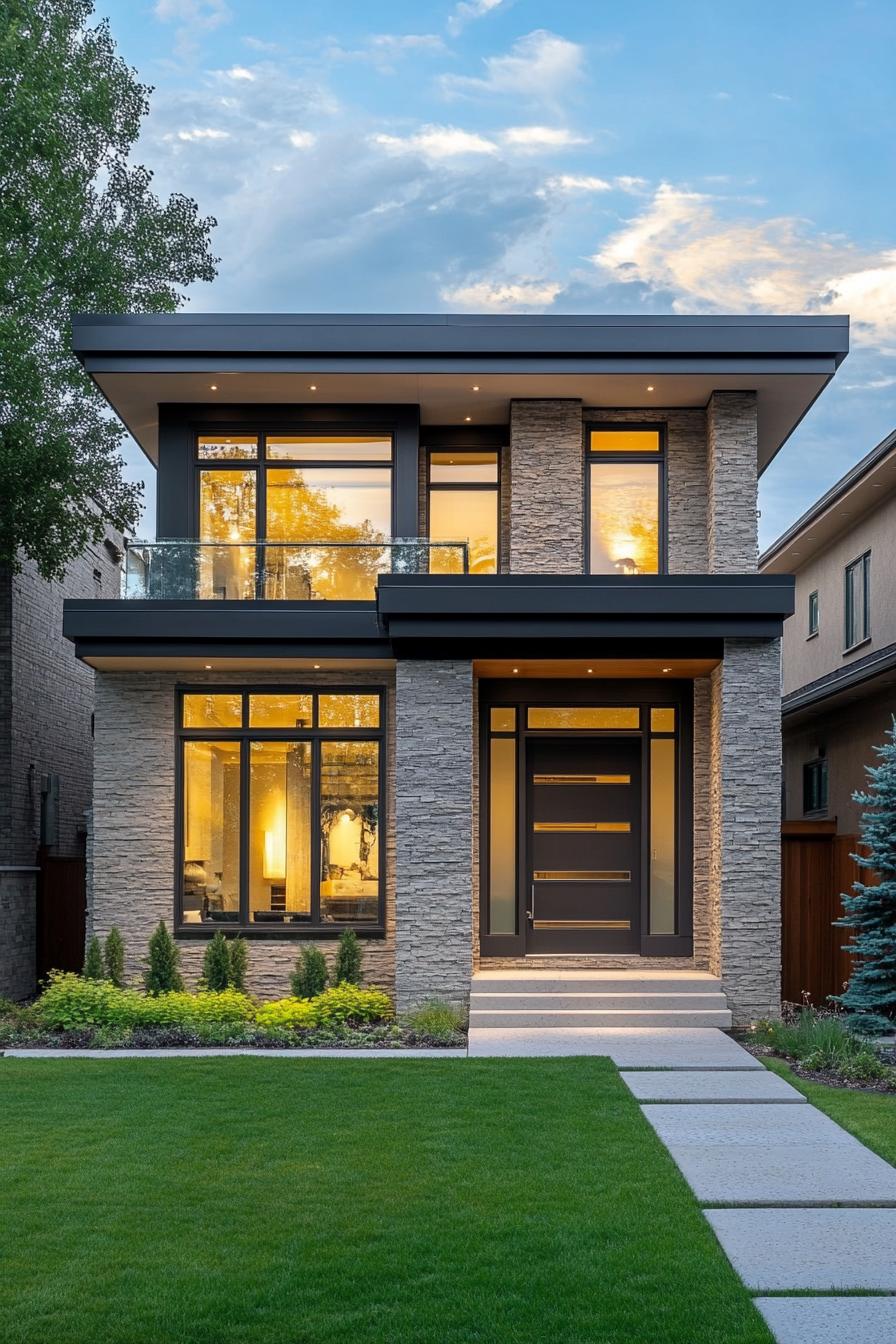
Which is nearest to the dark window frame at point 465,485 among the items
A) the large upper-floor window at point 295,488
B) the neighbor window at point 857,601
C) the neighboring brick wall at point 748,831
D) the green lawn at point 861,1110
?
the large upper-floor window at point 295,488

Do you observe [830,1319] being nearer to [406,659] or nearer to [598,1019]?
[598,1019]

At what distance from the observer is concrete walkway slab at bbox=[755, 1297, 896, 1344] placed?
18.0 ft

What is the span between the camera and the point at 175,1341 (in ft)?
17.8

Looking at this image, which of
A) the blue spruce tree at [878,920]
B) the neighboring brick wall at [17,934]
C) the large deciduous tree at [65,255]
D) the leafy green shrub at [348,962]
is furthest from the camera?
the large deciduous tree at [65,255]

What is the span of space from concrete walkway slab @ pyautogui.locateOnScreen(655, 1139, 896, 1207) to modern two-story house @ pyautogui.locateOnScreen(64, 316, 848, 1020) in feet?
19.0

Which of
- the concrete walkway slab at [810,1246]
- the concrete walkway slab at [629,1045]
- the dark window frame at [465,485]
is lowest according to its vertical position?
the concrete walkway slab at [629,1045]

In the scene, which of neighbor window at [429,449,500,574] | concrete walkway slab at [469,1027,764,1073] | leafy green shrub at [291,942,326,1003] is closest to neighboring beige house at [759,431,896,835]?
neighbor window at [429,449,500,574]

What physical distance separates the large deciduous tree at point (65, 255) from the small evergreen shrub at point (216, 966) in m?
6.78

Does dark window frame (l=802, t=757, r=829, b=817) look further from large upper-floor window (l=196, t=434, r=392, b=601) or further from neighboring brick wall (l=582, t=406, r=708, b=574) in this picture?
large upper-floor window (l=196, t=434, r=392, b=601)

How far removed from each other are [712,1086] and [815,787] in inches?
512

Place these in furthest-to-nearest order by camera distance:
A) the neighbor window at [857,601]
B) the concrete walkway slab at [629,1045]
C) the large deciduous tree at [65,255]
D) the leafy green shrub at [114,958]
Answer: the neighbor window at [857,601] < the large deciduous tree at [65,255] < the leafy green shrub at [114,958] < the concrete walkway slab at [629,1045]

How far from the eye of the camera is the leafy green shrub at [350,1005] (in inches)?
548

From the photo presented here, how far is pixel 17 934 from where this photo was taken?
17812 millimetres

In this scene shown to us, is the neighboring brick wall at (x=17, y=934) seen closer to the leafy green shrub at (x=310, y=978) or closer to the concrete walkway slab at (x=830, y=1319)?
the leafy green shrub at (x=310, y=978)
